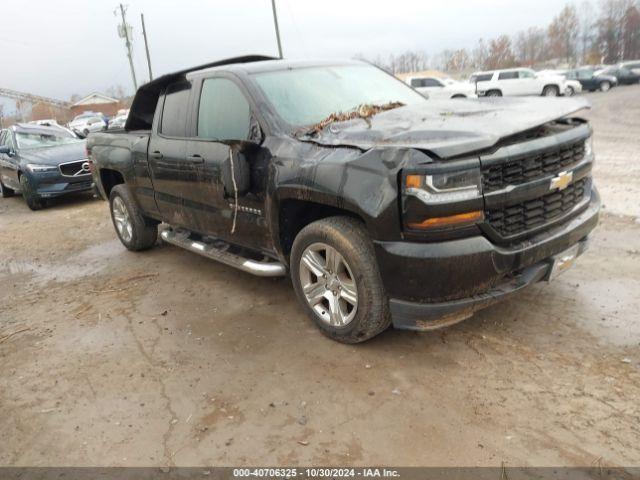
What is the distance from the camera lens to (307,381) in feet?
10.4

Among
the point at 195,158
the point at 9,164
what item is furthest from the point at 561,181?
the point at 9,164

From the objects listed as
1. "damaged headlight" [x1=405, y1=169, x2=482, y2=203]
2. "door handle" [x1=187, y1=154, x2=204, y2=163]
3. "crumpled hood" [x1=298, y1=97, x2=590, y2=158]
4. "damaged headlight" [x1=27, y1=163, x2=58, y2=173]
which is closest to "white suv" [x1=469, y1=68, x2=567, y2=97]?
"damaged headlight" [x1=27, y1=163, x2=58, y2=173]

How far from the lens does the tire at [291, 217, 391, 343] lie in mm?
3117

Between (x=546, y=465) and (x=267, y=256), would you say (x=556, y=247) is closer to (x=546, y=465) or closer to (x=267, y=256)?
(x=546, y=465)

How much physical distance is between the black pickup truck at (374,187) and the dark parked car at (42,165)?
20.1ft

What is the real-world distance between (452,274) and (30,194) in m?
9.58

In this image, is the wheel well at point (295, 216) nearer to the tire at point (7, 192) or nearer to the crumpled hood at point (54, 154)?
the crumpled hood at point (54, 154)

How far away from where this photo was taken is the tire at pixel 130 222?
19.4 feet

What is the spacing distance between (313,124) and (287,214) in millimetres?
685

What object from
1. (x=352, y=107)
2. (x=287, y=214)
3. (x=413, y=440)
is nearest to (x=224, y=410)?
(x=413, y=440)

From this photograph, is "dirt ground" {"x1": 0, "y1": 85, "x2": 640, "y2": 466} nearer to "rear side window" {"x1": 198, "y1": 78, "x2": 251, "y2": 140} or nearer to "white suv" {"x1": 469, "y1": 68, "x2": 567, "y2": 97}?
"rear side window" {"x1": 198, "y1": 78, "x2": 251, "y2": 140}

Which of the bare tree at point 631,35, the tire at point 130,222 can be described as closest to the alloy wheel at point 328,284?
the tire at point 130,222

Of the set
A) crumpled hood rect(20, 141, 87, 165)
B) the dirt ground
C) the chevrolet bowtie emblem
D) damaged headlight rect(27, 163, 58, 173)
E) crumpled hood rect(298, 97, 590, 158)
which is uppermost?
crumpled hood rect(298, 97, 590, 158)

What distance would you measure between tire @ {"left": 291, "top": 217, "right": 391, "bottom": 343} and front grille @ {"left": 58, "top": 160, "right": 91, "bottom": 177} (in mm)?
7963
